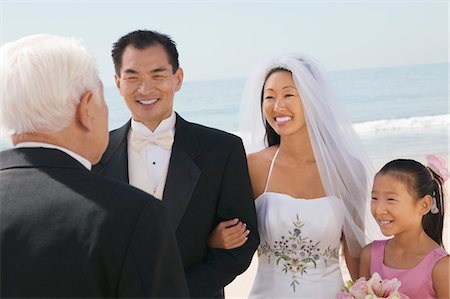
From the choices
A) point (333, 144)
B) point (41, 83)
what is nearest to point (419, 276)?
point (333, 144)

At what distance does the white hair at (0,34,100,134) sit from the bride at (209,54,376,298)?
2206mm

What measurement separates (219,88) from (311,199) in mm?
39244

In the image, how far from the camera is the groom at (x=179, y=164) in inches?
146

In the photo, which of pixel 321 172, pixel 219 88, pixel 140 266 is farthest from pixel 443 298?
pixel 219 88

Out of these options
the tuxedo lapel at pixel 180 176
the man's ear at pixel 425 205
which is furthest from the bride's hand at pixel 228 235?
the man's ear at pixel 425 205

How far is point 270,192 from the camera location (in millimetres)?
4426

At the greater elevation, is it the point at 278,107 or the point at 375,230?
the point at 278,107

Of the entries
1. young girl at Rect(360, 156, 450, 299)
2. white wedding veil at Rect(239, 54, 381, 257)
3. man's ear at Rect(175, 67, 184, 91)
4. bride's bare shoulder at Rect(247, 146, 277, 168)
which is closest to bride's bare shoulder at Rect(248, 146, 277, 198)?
bride's bare shoulder at Rect(247, 146, 277, 168)

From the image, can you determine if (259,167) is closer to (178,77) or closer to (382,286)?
(178,77)

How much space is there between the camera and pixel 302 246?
14.2ft

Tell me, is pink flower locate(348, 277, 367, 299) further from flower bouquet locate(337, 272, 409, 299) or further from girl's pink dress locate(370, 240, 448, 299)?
girl's pink dress locate(370, 240, 448, 299)

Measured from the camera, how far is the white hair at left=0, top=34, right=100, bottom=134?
2.15 metres

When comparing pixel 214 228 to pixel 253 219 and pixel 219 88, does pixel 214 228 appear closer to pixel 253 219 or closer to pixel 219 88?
pixel 253 219

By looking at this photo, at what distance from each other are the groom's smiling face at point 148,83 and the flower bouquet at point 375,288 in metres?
1.38
